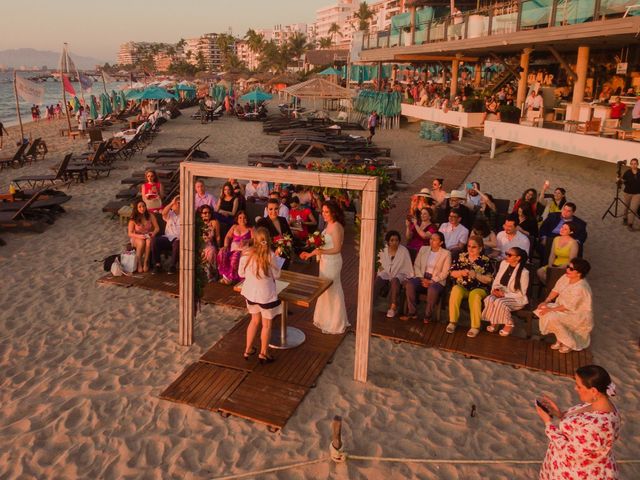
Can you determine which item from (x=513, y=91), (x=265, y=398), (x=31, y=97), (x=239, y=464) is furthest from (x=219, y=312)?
(x=513, y=91)

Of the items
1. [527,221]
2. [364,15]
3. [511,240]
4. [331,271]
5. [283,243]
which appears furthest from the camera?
[364,15]

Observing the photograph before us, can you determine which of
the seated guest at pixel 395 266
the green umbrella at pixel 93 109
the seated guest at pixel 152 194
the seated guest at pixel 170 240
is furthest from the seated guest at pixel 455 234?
the green umbrella at pixel 93 109

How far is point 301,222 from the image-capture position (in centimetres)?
936

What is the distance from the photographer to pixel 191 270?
20.4 ft

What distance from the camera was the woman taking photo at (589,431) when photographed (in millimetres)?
3213

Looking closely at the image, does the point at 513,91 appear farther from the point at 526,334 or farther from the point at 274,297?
the point at 274,297

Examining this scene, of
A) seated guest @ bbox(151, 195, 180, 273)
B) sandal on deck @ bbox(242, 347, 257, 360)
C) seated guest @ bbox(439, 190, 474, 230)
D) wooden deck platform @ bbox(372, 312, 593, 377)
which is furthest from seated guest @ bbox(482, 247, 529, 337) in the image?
seated guest @ bbox(151, 195, 180, 273)

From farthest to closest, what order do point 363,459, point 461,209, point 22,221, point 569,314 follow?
1. point 22,221
2. point 461,209
3. point 569,314
4. point 363,459

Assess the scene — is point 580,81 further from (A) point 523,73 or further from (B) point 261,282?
(B) point 261,282

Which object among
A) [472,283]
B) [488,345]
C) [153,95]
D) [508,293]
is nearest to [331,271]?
[472,283]

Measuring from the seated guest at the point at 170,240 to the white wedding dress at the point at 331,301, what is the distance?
302 centimetres

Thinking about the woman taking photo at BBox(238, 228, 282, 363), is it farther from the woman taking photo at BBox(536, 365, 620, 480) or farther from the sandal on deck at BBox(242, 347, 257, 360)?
the woman taking photo at BBox(536, 365, 620, 480)

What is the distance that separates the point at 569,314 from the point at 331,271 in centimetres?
292

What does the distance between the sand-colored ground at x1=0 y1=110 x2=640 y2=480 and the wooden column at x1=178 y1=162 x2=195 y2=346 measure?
26cm
